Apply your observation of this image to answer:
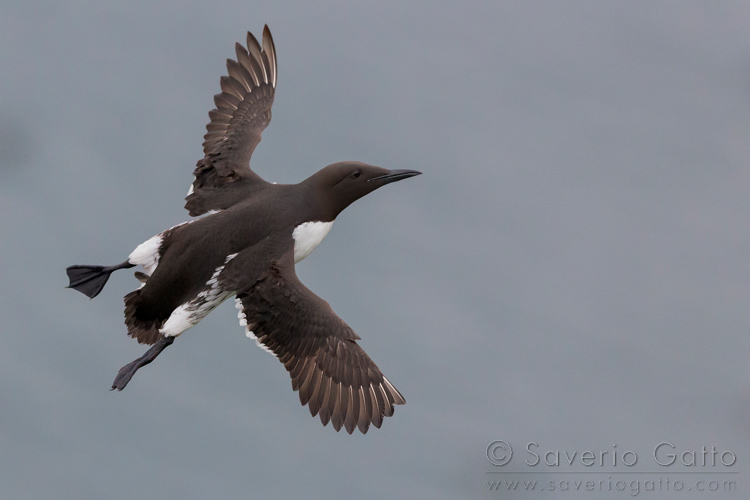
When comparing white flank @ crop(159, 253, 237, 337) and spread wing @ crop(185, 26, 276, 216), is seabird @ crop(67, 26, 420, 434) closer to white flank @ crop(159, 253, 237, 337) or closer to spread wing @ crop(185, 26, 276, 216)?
white flank @ crop(159, 253, 237, 337)

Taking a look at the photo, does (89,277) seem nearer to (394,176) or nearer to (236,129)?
(236,129)

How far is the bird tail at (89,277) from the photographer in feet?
23.6

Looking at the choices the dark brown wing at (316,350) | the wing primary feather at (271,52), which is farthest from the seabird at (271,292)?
the wing primary feather at (271,52)

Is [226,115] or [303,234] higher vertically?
[226,115]

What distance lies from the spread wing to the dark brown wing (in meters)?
0.83

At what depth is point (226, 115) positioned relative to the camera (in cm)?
793

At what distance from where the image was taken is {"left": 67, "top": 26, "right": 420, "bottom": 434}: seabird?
261 inches

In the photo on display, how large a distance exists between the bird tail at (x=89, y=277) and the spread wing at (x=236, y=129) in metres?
0.73

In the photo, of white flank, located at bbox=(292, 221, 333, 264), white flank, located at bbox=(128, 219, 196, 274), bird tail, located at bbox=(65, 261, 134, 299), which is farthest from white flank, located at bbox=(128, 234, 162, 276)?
white flank, located at bbox=(292, 221, 333, 264)

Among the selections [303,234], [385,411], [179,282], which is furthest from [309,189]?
[385,411]

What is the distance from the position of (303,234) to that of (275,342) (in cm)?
76

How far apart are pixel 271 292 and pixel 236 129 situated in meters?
1.67

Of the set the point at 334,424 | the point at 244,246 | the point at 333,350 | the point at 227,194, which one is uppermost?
the point at 227,194

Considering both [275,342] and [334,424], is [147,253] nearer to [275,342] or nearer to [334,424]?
[275,342]
